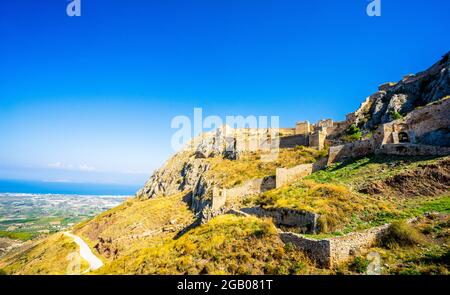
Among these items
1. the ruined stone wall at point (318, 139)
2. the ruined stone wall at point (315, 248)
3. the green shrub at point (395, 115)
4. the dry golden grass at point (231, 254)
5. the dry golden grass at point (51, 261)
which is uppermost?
the green shrub at point (395, 115)

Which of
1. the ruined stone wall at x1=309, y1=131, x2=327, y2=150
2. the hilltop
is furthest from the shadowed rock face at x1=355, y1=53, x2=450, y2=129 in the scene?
the ruined stone wall at x1=309, y1=131, x2=327, y2=150

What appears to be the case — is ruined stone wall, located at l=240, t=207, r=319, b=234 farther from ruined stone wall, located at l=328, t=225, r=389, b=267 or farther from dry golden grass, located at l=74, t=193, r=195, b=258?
dry golden grass, located at l=74, t=193, r=195, b=258

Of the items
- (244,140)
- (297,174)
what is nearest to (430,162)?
(297,174)

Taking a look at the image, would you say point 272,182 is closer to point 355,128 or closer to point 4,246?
point 355,128

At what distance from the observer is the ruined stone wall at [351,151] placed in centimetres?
2756

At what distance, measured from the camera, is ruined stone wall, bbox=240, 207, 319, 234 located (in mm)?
16516

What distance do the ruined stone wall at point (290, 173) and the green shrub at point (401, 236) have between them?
50.6 feet

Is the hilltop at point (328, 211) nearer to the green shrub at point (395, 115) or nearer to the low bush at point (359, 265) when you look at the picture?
the low bush at point (359, 265)

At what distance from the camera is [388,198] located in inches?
727

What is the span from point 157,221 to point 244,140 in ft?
75.0

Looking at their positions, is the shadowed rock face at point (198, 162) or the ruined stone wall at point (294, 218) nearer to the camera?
the ruined stone wall at point (294, 218)

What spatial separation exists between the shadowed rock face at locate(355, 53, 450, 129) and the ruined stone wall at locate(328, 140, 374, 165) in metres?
13.2

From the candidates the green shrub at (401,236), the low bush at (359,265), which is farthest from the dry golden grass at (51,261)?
the green shrub at (401,236)
